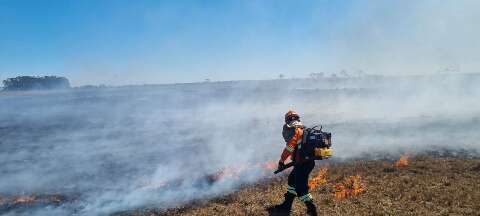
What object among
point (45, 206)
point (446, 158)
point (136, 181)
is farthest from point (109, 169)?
point (446, 158)

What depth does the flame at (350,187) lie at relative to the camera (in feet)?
38.6

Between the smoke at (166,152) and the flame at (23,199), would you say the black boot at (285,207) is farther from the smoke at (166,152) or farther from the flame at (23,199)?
the flame at (23,199)

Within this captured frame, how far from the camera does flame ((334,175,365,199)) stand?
11.8m

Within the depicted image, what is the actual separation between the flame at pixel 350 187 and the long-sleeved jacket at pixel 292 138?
2.89m

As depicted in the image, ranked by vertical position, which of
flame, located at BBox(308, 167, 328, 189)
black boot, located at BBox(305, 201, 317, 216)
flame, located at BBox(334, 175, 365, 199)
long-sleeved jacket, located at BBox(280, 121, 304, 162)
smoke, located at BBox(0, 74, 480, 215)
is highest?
long-sleeved jacket, located at BBox(280, 121, 304, 162)

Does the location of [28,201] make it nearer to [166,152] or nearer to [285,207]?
[285,207]

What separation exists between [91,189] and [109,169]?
4.27 m

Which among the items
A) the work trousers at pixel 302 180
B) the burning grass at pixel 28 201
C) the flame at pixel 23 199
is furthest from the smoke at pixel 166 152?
the work trousers at pixel 302 180

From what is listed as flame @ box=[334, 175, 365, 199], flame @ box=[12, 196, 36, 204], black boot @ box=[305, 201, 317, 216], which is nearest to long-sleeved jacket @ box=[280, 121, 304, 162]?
black boot @ box=[305, 201, 317, 216]

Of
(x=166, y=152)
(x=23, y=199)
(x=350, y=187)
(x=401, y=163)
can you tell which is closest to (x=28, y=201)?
(x=23, y=199)

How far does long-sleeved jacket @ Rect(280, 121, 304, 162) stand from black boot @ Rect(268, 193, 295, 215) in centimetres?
117

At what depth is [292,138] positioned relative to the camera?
9.52 metres

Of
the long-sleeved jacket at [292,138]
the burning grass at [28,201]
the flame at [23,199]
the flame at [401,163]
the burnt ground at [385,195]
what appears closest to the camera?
the long-sleeved jacket at [292,138]

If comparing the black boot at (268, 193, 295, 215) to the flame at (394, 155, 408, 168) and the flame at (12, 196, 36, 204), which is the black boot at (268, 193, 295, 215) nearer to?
the flame at (394, 155, 408, 168)
